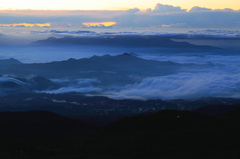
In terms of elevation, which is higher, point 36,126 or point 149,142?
point 149,142

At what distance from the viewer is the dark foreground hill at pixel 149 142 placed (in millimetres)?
61219

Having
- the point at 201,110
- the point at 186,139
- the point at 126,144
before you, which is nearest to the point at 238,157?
the point at 186,139

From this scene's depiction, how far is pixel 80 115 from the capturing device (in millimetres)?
181875

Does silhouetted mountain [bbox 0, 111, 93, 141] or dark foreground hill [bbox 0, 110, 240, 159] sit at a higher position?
dark foreground hill [bbox 0, 110, 240, 159]

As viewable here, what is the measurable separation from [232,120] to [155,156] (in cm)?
3926

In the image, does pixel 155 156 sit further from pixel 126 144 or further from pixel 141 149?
pixel 126 144

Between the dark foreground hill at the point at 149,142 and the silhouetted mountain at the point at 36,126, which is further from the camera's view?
the silhouetted mountain at the point at 36,126

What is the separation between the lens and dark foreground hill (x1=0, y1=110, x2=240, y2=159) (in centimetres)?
6122

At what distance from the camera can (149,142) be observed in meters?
71.0

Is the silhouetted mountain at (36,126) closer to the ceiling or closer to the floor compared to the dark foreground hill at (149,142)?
closer to the floor

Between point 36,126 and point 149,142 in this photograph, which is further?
point 36,126

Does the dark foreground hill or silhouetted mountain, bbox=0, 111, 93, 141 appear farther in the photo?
silhouetted mountain, bbox=0, 111, 93, 141

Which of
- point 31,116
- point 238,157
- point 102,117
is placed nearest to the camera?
point 238,157

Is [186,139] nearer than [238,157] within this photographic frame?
No
